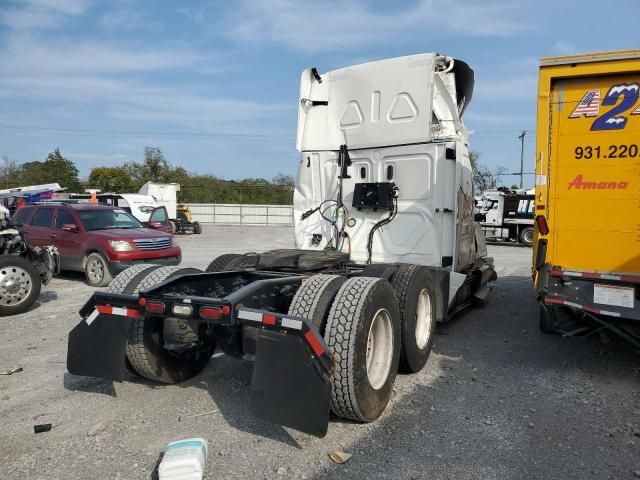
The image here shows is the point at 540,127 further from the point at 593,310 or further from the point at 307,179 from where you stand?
the point at 307,179

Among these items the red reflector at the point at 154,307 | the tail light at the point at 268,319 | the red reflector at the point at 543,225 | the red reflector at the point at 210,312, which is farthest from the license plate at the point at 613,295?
the red reflector at the point at 154,307

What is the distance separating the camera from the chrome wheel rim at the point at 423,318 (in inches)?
216

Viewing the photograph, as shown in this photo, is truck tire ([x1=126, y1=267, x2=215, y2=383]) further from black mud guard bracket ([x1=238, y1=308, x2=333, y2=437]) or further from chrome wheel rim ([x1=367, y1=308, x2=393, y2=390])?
chrome wheel rim ([x1=367, y1=308, x2=393, y2=390])

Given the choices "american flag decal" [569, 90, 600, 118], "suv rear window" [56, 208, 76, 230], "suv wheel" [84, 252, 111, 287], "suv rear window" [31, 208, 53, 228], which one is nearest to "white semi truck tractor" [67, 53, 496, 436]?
"american flag decal" [569, 90, 600, 118]

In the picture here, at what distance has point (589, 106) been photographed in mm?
5027

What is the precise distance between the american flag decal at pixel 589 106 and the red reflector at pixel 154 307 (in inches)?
169

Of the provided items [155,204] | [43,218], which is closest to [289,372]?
[43,218]

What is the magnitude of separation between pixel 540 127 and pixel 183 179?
51.0 m

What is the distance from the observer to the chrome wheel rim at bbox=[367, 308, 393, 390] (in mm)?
4102

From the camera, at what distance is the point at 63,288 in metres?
10.3

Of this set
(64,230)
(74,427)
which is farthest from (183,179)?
(74,427)

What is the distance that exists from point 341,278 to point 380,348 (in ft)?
2.19

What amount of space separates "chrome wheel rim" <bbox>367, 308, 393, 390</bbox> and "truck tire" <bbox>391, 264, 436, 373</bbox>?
27.4 inches

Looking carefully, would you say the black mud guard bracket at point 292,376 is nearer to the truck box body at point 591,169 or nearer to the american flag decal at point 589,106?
the truck box body at point 591,169
